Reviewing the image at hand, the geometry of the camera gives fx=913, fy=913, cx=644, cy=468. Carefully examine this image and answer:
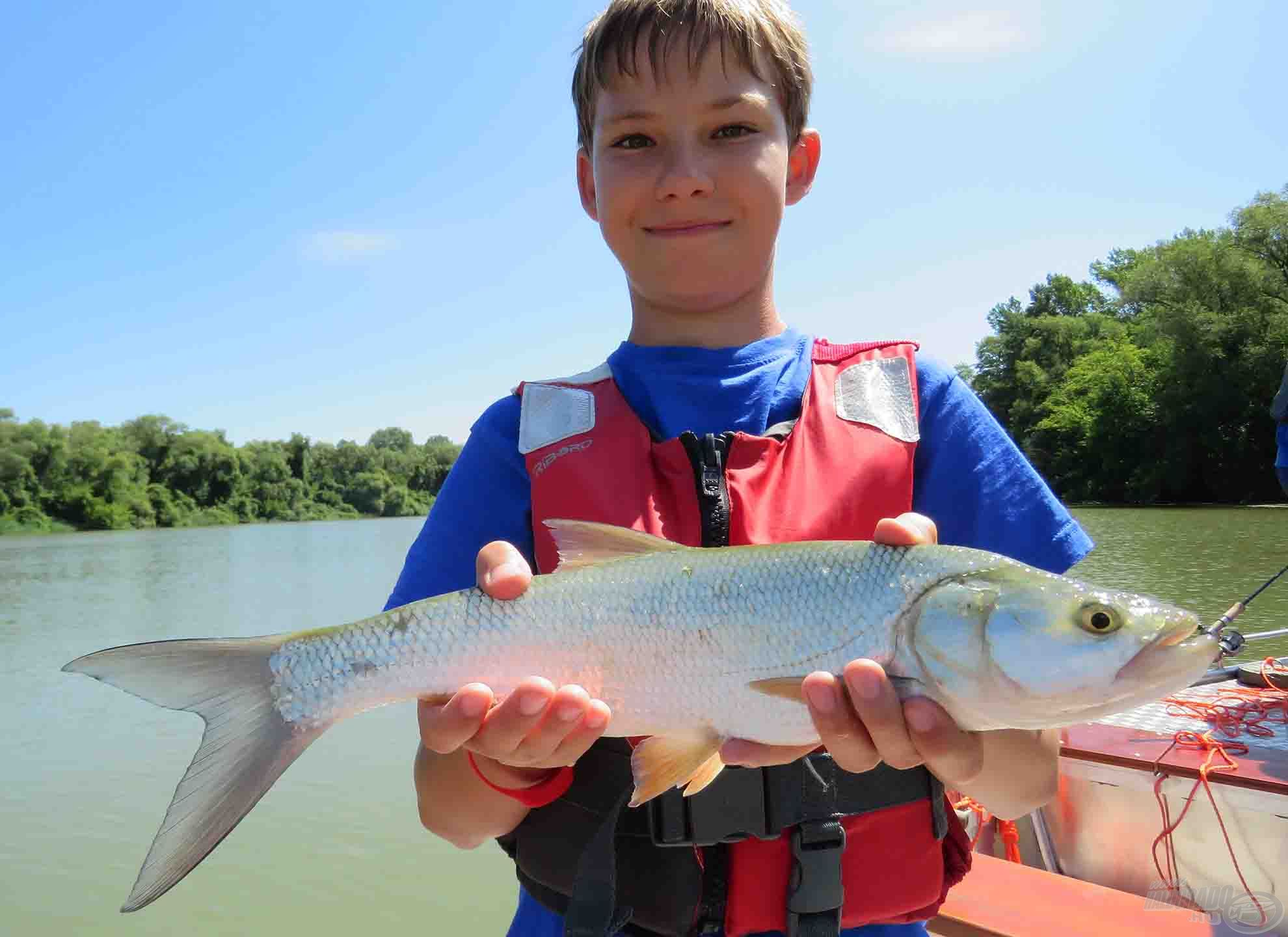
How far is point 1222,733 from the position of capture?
199 inches

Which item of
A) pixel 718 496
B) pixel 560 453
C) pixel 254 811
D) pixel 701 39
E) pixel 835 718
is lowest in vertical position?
pixel 254 811

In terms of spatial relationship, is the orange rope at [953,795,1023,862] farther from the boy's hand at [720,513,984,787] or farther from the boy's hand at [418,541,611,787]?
the boy's hand at [418,541,611,787]

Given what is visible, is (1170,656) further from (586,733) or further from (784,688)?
(586,733)

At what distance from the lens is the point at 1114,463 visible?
5331cm

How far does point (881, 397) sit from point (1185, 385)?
53.3m

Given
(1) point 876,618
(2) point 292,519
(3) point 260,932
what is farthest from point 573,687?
(2) point 292,519

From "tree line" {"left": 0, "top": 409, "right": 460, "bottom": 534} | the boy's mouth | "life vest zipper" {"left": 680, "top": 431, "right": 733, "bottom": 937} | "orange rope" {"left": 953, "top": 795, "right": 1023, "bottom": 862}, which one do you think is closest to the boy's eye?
the boy's mouth

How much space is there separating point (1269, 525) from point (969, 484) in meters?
34.4

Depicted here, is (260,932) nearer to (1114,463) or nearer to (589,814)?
(589,814)

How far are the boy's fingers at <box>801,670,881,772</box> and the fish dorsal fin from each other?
1.43 feet

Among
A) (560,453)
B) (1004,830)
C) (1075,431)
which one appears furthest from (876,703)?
(1075,431)

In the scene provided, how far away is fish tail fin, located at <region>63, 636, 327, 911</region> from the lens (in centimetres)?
182

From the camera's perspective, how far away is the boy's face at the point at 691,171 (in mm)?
2336

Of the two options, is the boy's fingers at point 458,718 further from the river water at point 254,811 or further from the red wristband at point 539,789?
the river water at point 254,811
